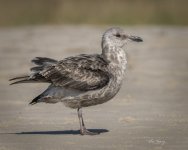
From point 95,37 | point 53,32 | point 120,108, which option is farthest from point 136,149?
point 53,32

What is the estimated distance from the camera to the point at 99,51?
71.3 feet

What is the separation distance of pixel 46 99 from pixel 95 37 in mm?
13989

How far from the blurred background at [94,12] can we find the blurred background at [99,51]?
33 millimetres

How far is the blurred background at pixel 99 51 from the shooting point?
10.7 metres

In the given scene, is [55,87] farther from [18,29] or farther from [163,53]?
[18,29]

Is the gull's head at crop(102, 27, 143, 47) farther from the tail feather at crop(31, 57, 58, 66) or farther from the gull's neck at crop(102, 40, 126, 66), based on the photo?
the tail feather at crop(31, 57, 58, 66)

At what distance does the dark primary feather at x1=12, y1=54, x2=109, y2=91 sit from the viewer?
11.2 metres

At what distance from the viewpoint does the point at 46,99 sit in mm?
11289

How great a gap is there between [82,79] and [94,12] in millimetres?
20491

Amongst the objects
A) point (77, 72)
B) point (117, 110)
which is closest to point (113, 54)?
point (77, 72)

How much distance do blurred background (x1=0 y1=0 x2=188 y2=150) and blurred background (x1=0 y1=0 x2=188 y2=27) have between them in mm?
33

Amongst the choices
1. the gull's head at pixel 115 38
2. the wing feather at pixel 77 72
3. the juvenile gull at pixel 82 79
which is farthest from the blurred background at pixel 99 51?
the gull's head at pixel 115 38

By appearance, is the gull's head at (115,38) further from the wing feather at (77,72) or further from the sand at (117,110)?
the sand at (117,110)

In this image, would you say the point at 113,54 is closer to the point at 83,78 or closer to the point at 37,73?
the point at 83,78
